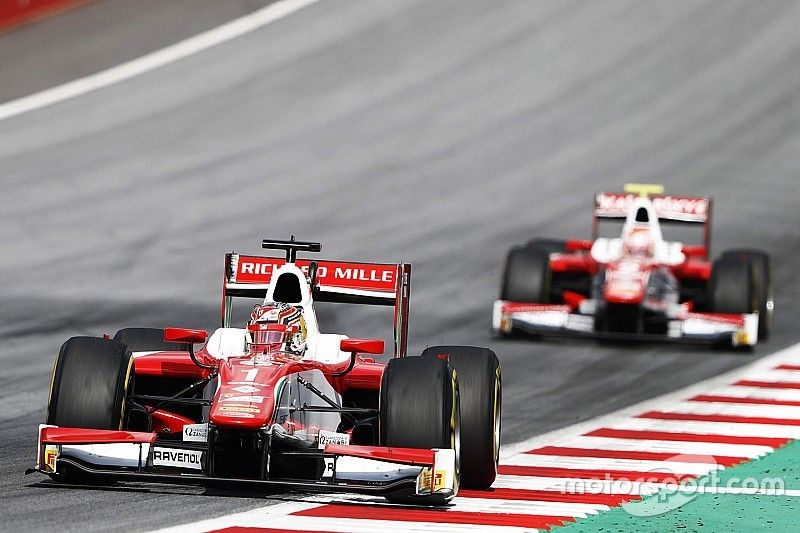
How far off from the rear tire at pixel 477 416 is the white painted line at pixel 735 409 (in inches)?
172

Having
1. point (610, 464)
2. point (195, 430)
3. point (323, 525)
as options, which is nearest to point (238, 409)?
point (323, 525)

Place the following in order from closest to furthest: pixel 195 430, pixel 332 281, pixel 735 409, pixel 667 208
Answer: pixel 195 430 → pixel 332 281 → pixel 735 409 → pixel 667 208

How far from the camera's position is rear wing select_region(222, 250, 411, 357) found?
12000 mm

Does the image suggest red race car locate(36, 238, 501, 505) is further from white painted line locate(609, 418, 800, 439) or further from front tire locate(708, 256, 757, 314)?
front tire locate(708, 256, 757, 314)

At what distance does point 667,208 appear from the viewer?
21.1 metres

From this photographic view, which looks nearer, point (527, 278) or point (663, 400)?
point (663, 400)

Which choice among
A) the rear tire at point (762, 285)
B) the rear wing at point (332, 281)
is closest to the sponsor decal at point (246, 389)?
the rear wing at point (332, 281)

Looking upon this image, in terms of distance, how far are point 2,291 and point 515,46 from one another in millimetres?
15816

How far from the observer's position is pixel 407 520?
9.73 metres

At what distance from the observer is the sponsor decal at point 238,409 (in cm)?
976

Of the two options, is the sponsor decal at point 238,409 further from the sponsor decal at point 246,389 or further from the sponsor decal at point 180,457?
the sponsor decal at point 180,457

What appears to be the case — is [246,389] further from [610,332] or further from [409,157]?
[409,157]

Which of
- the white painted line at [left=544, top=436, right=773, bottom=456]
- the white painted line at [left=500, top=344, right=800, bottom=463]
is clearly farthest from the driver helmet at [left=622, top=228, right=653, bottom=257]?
the white painted line at [left=544, top=436, right=773, bottom=456]

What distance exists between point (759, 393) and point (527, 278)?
4.28 meters
